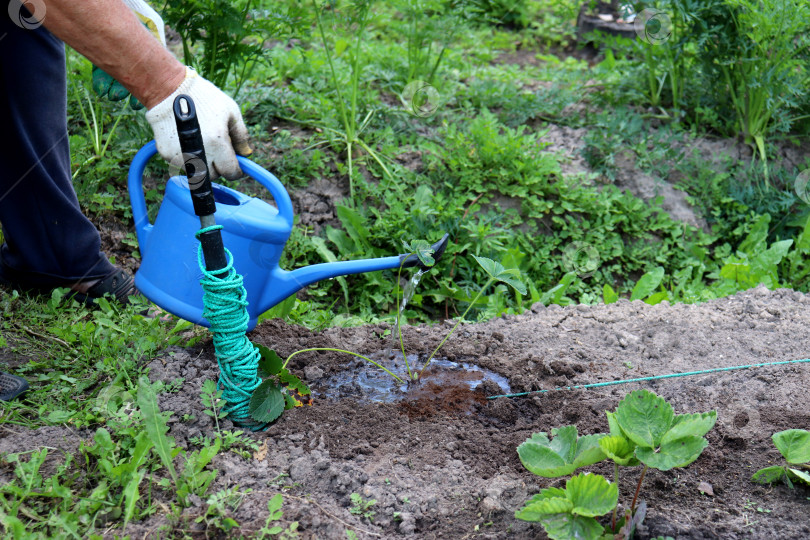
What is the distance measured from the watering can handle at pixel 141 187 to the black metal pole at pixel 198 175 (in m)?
0.21

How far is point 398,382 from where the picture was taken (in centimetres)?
198

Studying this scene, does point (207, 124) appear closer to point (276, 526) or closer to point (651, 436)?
point (276, 526)

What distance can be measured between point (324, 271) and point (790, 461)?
46.0 inches

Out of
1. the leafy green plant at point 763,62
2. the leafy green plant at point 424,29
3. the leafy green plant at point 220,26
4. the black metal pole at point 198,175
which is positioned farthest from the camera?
the leafy green plant at point 424,29

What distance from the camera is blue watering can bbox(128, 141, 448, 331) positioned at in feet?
5.73

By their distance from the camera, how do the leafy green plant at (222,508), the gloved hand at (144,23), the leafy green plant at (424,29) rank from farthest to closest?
the leafy green plant at (424,29)
the gloved hand at (144,23)
the leafy green plant at (222,508)

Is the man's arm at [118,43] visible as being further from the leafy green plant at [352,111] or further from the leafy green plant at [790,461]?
the leafy green plant at [790,461]

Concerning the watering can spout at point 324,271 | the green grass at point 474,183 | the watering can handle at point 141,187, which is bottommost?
the green grass at point 474,183

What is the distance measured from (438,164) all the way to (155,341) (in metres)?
1.78

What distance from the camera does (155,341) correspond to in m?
1.97

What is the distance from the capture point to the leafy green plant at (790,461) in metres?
1.45

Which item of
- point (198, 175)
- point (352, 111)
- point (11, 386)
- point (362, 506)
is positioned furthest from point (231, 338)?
point (352, 111)

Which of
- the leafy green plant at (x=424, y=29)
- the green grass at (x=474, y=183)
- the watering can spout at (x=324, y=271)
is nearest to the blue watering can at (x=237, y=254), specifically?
the watering can spout at (x=324, y=271)

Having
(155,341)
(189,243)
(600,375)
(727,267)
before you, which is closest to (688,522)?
(600,375)
